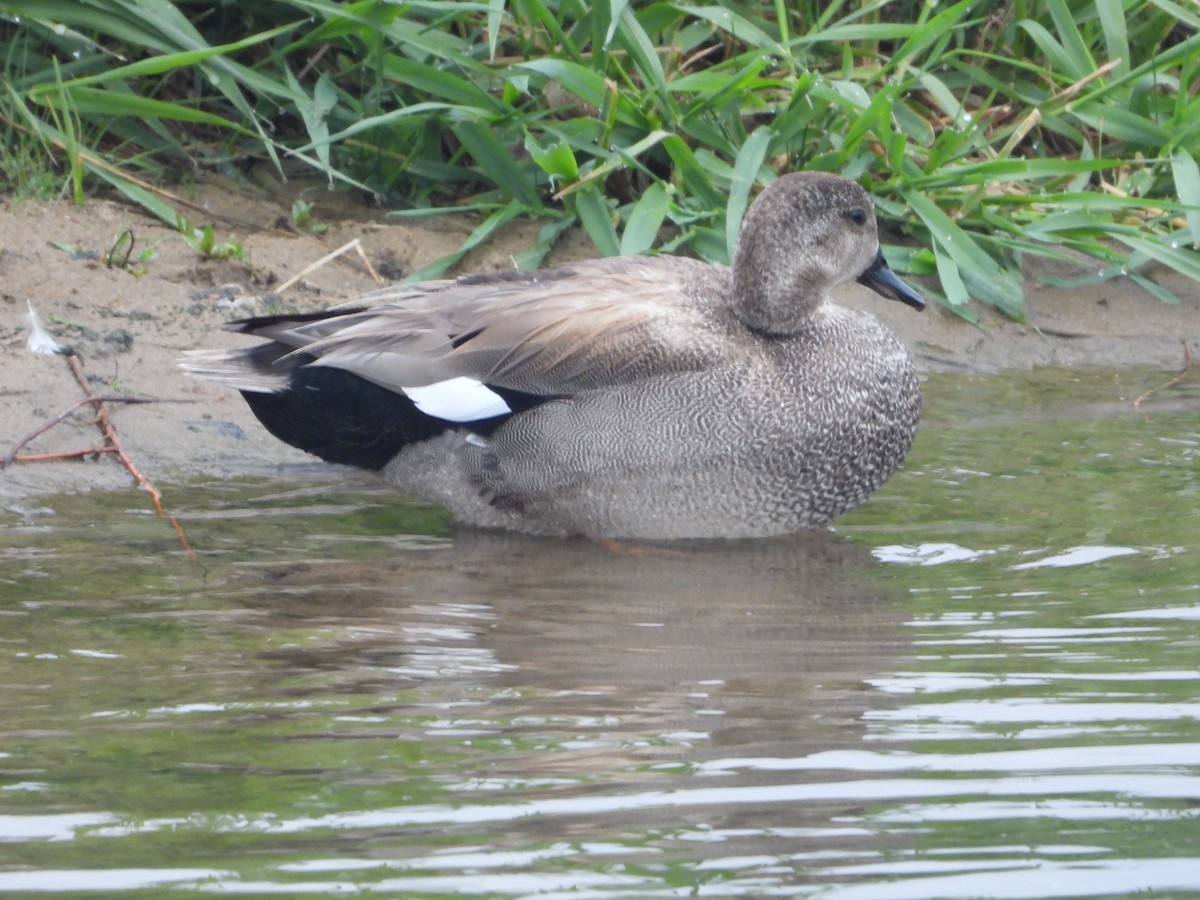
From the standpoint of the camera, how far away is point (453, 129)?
540 cm

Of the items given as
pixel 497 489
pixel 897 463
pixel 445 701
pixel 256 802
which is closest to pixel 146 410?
pixel 497 489

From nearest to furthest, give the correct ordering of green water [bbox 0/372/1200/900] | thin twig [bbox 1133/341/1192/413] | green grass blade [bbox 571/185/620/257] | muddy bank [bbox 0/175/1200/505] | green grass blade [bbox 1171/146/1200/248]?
green water [bbox 0/372/1200/900] < muddy bank [bbox 0/175/1200/505] < thin twig [bbox 1133/341/1192/413] < green grass blade [bbox 571/185/620/257] < green grass blade [bbox 1171/146/1200/248]

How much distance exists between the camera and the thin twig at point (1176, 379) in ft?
16.2

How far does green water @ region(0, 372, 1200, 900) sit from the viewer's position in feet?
6.57

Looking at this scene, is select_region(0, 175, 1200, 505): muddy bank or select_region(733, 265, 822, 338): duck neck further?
select_region(0, 175, 1200, 505): muddy bank

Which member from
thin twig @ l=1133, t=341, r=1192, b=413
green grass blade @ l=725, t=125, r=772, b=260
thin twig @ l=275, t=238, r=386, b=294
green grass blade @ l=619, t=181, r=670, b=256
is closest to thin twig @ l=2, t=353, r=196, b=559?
thin twig @ l=275, t=238, r=386, b=294

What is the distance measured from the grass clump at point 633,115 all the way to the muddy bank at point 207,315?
0.37 feet

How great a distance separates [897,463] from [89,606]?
5.73 feet

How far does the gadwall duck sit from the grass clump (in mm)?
1060

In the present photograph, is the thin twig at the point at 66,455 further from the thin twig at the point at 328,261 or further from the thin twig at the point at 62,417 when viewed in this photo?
the thin twig at the point at 328,261

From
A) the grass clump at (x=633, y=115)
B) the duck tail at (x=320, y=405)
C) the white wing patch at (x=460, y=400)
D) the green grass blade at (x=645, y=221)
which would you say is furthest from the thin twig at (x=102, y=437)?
the green grass blade at (x=645, y=221)

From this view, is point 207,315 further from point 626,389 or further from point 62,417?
point 626,389

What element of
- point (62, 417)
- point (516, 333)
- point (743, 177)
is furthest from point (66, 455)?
point (743, 177)

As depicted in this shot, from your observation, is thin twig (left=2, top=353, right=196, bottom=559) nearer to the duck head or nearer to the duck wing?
the duck wing
